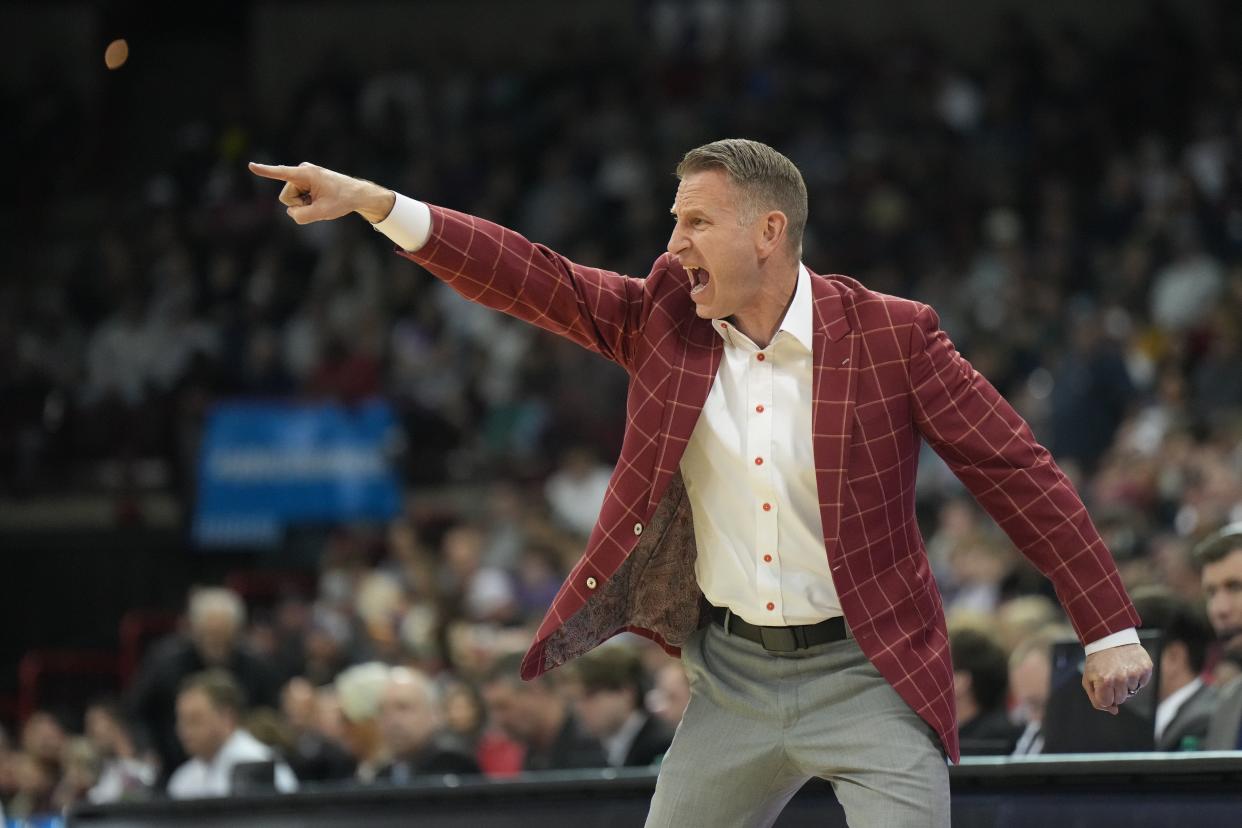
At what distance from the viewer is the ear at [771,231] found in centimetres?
331

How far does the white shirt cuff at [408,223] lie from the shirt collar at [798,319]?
558 mm

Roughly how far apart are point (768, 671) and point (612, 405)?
8.80m

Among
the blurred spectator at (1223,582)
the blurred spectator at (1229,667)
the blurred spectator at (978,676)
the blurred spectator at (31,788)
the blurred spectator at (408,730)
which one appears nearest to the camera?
the blurred spectator at (1223,582)

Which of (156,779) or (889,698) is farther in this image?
(156,779)

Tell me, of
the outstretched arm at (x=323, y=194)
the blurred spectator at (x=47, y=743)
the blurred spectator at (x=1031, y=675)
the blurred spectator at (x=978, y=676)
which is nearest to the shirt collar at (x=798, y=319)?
the outstretched arm at (x=323, y=194)

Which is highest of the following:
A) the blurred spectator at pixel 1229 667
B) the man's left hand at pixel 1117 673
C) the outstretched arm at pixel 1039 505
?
the outstretched arm at pixel 1039 505

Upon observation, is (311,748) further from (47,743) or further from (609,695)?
(47,743)

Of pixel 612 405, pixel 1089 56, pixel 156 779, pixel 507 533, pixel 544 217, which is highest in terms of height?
pixel 1089 56

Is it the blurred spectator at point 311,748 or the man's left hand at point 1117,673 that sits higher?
the man's left hand at point 1117,673

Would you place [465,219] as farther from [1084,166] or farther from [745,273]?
[1084,166]

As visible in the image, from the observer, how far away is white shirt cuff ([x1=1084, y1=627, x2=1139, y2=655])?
325 centimetres

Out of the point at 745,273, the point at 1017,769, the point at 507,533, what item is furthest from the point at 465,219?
the point at 507,533

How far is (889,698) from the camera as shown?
10.7 ft

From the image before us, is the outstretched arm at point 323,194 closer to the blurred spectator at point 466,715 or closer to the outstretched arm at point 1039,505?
the outstretched arm at point 1039,505
